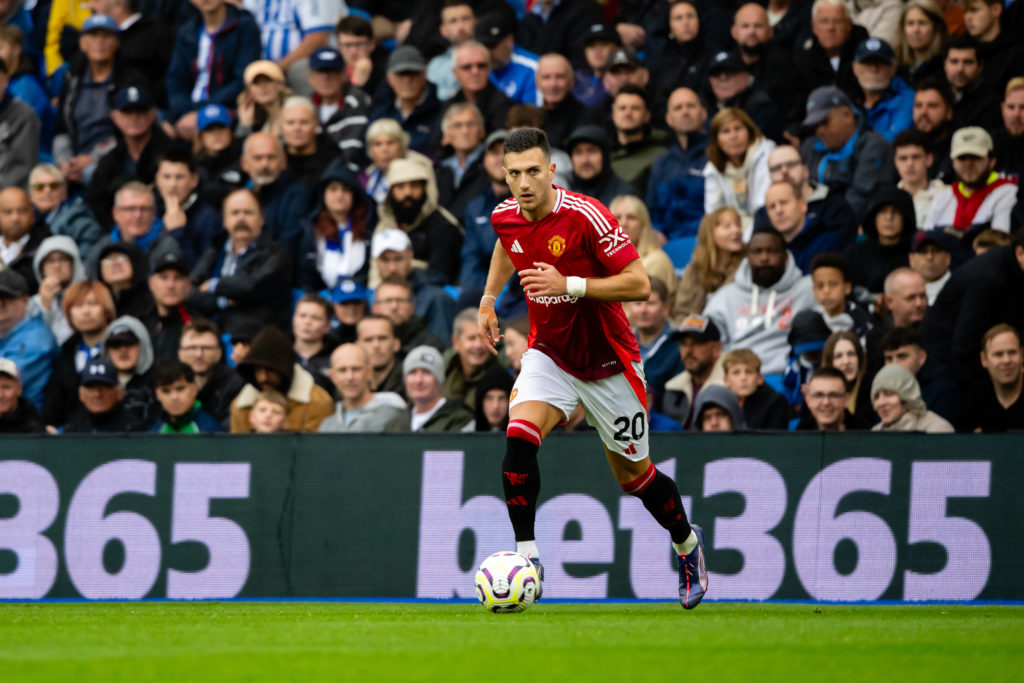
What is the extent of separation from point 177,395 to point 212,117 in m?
4.18

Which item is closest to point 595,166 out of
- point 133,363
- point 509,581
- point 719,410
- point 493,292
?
point 719,410

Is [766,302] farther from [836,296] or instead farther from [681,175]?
[681,175]

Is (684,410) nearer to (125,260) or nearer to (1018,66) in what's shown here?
(1018,66)

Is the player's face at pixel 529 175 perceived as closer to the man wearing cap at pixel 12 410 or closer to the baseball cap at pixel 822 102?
the baseball cap at pixel 822 102

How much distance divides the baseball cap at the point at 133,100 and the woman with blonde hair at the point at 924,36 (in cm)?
803

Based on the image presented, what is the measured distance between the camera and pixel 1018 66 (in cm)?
1248

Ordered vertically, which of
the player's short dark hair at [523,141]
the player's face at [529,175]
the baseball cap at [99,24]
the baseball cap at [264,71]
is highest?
the baseball cap at [99,24]

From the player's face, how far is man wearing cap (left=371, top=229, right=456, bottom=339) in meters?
5.13

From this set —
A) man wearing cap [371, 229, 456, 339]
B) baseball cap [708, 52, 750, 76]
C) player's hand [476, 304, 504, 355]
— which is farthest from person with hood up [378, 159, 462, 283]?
player's hand [476, 304, 504, 355]

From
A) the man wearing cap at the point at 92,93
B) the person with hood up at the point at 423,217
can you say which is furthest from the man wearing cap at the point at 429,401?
the man wearing cap at the point at 92,93

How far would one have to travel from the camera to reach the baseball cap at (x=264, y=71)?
15.2m

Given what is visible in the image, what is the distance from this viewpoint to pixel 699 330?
11.5 m

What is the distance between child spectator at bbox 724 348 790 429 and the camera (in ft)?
36.2

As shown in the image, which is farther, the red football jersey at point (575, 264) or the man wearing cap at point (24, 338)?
the man wearing cap at point (24, 338)
